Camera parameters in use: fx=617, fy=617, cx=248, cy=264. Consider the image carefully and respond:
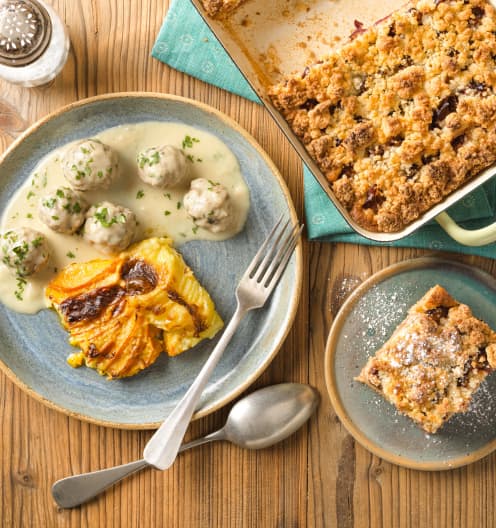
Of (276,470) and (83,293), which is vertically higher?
(83,293)

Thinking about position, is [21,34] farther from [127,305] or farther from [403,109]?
[403,109]

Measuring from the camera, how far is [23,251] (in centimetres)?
222

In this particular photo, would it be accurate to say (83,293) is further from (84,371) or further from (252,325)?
(252,325)

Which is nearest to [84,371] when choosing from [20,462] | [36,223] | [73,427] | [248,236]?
[73,427]

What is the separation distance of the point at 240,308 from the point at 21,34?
4.25 feet

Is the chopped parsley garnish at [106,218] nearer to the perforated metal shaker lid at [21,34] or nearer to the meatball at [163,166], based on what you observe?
the meatball at [163,166]

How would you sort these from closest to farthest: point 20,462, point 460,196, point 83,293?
1. point 460,196
2. point 83,293
3. point 20,462

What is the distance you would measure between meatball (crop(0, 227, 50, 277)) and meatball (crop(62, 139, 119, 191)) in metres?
0.25

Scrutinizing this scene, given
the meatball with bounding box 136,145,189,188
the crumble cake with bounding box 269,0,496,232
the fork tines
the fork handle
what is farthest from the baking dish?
the fork handle

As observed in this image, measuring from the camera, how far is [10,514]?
2447 millimetres

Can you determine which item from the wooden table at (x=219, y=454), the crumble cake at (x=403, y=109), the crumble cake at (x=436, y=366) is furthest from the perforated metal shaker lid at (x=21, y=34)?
the crumble cake at (x=436, y=366)

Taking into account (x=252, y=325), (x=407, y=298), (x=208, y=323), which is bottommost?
(x=407, y=298)

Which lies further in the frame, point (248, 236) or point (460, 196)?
point (248, 236)

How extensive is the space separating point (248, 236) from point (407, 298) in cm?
65
